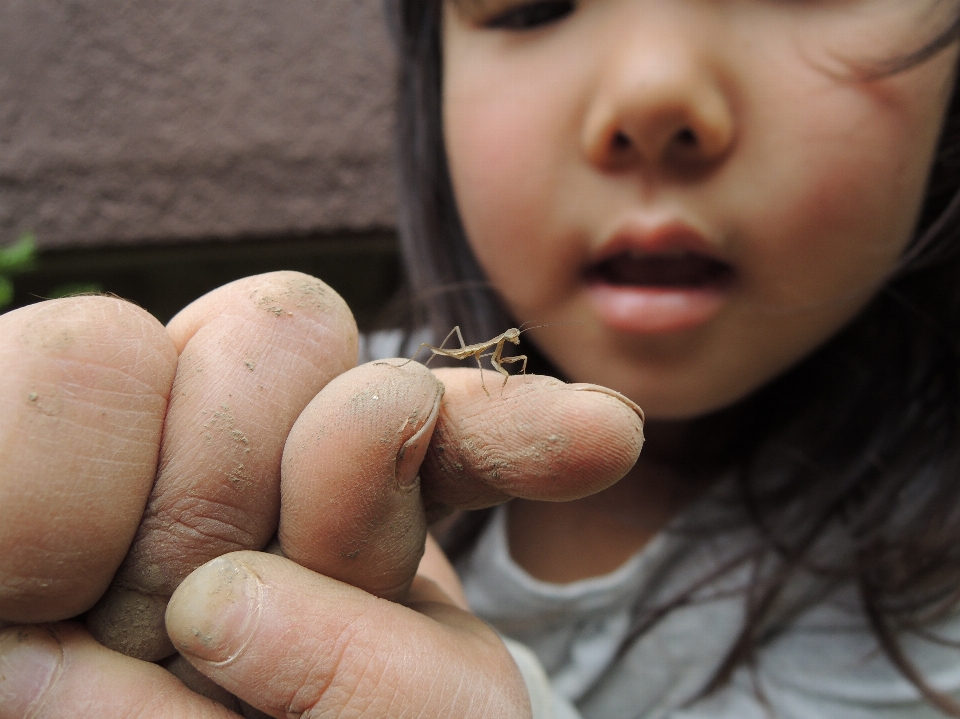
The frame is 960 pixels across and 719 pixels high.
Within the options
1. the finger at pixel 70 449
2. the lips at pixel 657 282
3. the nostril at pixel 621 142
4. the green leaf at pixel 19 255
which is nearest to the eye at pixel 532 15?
the nostril at pixel 621 142

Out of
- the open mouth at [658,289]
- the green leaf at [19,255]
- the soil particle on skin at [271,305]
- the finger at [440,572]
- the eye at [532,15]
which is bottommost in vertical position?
the finger at [440,572]

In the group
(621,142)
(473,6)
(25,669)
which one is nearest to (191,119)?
(473,6)

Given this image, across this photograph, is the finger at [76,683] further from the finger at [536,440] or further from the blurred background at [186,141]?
the blurred background at [186,141]

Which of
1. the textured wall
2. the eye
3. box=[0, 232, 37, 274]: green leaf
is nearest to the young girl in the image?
the eye

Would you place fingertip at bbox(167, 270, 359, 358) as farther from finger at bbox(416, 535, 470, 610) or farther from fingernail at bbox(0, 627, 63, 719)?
finger at bbox(416, 535, 470, 610)

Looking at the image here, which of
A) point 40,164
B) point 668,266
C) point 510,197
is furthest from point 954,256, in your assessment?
point 40,164

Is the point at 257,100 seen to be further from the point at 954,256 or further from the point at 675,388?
the point at 954,256

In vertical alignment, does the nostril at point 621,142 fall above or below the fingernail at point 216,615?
above
